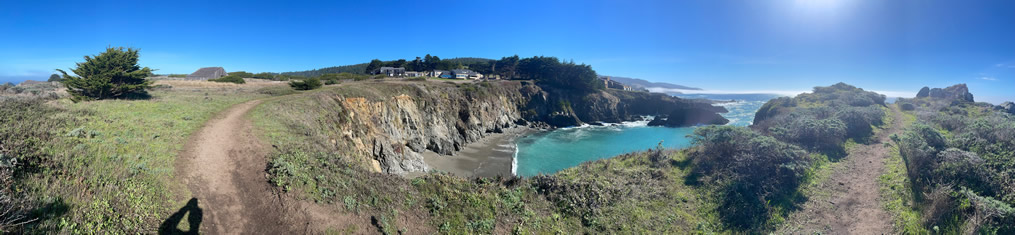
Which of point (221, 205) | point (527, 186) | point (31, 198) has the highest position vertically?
point (31, 198)

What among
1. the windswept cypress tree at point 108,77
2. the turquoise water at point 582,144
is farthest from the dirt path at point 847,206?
the windswept cypress tree at point 108,77

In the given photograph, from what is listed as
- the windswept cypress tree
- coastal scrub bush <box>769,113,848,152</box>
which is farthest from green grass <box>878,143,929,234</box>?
the windswept cypress tree

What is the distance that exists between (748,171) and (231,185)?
2312 cm

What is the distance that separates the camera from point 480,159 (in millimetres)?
33469

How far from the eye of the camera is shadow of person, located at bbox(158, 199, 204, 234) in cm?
684

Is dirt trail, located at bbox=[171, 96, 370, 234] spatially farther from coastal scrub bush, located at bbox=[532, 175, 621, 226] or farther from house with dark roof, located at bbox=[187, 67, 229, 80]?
house with dark roof, located at bbox=[187, 67, 229, 80]

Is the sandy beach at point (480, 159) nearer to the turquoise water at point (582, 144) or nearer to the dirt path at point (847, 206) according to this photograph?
Answer: the turquoise water at point (582, 144)

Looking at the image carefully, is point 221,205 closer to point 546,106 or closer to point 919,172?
point 919,172

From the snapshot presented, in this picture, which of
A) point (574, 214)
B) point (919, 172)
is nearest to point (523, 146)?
point (574, 214)

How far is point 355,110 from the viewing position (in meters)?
25.3

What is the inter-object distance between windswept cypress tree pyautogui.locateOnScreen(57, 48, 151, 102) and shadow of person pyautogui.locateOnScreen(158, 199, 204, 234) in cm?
1482

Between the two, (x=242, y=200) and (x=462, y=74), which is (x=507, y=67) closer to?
(x=462, y=74)

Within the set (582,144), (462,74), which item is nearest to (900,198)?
(582,144)

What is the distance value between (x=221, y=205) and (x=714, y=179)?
21614mm
